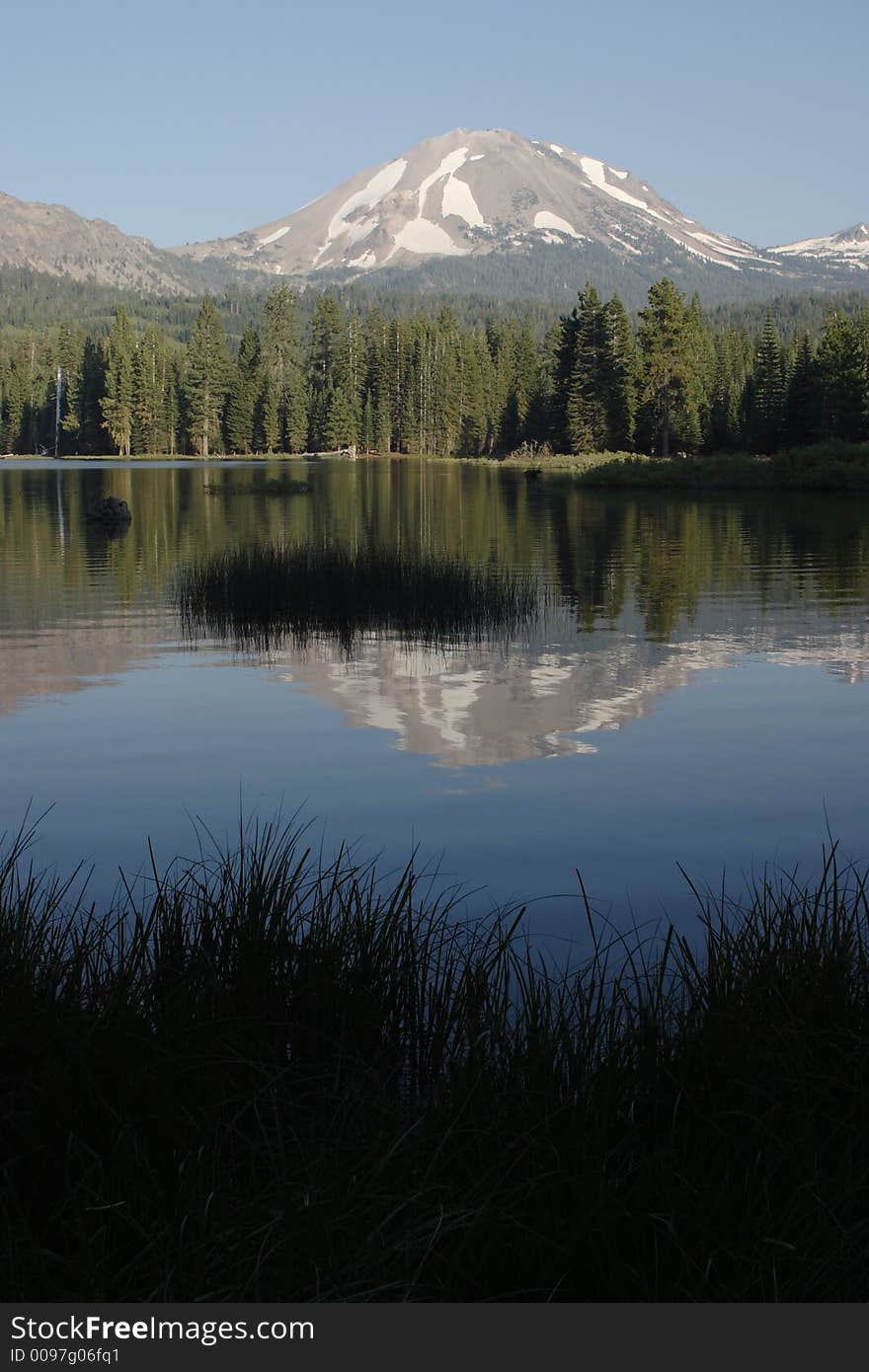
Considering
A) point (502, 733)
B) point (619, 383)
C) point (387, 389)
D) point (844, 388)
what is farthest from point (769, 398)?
point (502, 733)

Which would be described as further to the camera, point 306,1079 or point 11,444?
point 11,444

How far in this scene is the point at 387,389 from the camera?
146 metres

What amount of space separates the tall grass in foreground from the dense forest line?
86949 mm

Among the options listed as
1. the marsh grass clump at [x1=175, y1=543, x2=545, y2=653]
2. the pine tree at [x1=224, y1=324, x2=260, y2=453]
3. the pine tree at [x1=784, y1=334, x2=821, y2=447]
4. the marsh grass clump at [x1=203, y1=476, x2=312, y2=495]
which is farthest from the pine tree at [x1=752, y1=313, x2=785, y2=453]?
the marsh grass clump at [x1=175, y1=543, x2=545, y2=653]

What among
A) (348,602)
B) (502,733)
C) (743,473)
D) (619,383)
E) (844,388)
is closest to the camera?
(502,733)

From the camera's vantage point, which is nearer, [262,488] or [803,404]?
[262,488]

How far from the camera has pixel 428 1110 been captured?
4344 millimetres

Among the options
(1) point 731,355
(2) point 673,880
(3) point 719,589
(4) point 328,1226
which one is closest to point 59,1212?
(4) point 328,1226

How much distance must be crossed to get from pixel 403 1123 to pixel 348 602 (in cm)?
1709

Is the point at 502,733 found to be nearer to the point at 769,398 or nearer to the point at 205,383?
the point at 769,398

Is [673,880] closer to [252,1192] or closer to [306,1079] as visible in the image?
[306,1079]

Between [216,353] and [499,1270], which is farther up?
[216,353]

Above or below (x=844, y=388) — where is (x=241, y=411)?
above

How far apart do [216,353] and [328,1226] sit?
145 metres
